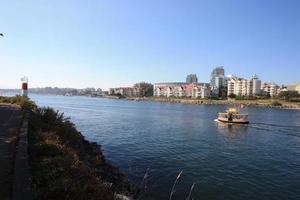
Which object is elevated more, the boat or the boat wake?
the boat

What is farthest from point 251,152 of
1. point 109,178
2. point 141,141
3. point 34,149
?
point 34,149

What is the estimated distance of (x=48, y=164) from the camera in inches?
429

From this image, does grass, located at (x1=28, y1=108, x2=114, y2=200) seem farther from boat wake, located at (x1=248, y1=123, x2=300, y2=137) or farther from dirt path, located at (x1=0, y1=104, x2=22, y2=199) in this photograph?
boat wake, located at (x1=248, y1=123, x2=300, y2=137)

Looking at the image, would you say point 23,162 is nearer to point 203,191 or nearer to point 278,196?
point 203,191

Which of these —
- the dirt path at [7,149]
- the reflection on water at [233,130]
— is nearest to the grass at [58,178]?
the dirt path at [7,149]

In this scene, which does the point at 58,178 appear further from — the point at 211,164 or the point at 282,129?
the point at 282,129

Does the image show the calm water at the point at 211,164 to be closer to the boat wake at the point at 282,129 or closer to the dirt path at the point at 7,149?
the dirt path at the point at 7,149

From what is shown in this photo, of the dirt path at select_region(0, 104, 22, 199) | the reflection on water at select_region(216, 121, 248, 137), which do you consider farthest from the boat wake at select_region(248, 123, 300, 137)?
the dirt path at select_region(0, 104, 22, 199)

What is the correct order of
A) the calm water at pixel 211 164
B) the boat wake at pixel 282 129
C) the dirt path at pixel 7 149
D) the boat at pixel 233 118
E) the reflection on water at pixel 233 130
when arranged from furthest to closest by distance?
1. the boat at pixel 233 118
2. the boat wake at pixel 282 129
3. the reflection on water at pixel 233 130
4. the calm water at pixel 211 164
5. the dirt path at pixel 7 149

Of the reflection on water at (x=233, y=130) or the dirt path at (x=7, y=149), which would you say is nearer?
the dirt path at (x=7, y=149)

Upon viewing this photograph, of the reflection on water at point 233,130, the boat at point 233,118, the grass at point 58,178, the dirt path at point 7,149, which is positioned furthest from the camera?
the boat at point 233,118

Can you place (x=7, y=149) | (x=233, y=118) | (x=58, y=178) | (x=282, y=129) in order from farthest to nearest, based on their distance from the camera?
1. (x=233, y=118)
2. (x=282, y=129)
3. (x=7, y=149)
4. (x=58, y=178)

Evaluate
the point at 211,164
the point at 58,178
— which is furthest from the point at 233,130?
the point at 58,178

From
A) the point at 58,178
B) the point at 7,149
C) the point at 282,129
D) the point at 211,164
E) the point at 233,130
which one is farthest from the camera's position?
the point at 282,129
